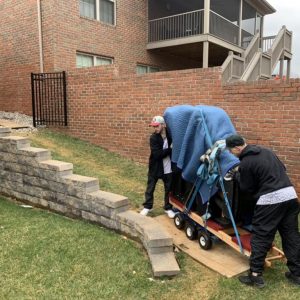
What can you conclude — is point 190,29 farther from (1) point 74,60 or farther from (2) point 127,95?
(2) point 127,95

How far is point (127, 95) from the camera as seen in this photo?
8.72m

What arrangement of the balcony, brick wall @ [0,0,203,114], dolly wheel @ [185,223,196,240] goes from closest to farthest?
dolly wheel @ [185,223,196,240]
brick wall @ [0,0,203,114]
the balcony

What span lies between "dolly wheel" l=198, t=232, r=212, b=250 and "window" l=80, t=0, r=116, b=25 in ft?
32.4

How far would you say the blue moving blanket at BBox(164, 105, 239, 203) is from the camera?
4527 mm

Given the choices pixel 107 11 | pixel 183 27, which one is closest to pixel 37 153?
pixel 107 11

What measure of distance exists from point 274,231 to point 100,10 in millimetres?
11249

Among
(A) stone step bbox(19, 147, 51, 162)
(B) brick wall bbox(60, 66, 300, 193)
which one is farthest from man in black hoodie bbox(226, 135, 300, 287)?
(A) stone step bbox(19, 147, 51, 162)

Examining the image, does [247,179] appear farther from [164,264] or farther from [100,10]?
[100,10]

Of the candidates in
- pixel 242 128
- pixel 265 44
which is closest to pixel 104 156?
pixel 242 128

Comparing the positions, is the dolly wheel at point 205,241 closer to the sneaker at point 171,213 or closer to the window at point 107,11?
the sneaker at point 171,213

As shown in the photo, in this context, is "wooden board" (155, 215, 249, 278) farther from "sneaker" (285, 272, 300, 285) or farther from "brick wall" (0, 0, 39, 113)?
"brick wall" (0, 0, 39, 113)

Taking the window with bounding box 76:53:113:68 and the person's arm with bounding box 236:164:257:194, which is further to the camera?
the window with bounding box 76:53:113:68

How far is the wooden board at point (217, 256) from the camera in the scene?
13.0 ft

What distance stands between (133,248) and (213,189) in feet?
4.03
